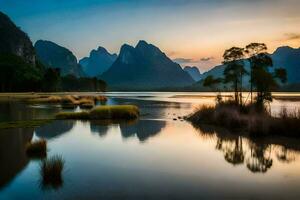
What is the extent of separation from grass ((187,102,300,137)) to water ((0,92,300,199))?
1.61 m

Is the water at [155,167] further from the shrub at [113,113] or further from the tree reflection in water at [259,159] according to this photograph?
the shrub at [113,113]

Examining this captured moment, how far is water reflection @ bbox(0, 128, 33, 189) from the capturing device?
15.7 meters

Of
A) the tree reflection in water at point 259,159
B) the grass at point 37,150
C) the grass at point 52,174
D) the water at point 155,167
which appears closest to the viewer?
the water at point 155,167

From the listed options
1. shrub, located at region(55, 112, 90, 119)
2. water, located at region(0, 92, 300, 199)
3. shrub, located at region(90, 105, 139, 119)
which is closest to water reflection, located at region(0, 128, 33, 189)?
water, located at region(0, 92, 300, 199)

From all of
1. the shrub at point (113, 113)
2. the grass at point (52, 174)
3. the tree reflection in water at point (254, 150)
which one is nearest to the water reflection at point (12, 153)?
the grass at point (52, 174)

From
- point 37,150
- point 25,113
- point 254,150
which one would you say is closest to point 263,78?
point 254,150

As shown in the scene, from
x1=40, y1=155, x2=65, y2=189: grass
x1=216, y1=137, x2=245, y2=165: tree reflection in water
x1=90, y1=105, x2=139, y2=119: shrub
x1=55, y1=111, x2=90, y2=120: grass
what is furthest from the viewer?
x1=90, y1=105, x2=139, y2=119: shrub

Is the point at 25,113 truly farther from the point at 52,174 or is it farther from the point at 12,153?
the point at 52,174

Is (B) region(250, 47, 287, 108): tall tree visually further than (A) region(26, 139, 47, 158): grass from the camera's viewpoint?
Yes

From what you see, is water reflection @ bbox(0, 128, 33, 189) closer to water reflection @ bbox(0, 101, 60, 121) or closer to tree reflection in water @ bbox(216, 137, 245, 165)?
tree reflection in water @ bbox(216, 137, 245, 165)

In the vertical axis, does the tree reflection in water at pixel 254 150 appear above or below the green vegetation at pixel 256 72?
below

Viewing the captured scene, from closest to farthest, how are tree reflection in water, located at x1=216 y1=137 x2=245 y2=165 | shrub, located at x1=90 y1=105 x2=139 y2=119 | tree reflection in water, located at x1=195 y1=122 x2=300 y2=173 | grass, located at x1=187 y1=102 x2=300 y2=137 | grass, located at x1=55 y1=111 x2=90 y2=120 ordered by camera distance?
tree reflection in water, located at x1=195 y1=122 x2=300 y2=173, tree reflection in water, located at x1=216 y1=137 x2=245 y2=165, grass, located at x1=187 y1=102 x2=300 y2=137, grass, located at x1=55 y1=111 x2=90 y2=120, shrub, located at x1=90 y1=105 x2=139 y2=119

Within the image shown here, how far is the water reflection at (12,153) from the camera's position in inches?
616

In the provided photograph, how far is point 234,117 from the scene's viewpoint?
34281mm
